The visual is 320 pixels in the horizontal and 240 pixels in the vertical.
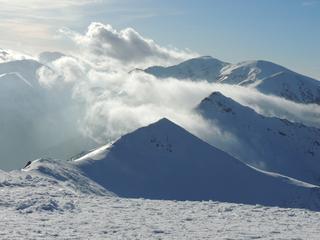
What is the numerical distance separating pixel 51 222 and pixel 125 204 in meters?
8.52

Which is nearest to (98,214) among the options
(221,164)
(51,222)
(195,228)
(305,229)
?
(51,222)

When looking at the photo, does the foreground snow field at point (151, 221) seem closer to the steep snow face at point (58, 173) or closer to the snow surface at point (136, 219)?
the snow surface at point (136, 219)

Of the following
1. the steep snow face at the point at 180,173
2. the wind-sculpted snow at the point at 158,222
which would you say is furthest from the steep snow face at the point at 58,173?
the wind-sculpted snow at the point at 158,222

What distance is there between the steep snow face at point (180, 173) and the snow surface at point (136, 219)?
3658 inches

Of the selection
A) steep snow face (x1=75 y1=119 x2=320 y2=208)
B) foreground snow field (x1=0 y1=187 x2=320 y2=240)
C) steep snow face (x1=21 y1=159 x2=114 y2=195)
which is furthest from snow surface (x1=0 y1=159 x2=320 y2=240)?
steep snow face (x1=75 y1=119 x2=320 y2=208)

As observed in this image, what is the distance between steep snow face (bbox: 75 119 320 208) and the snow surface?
92.9 metres

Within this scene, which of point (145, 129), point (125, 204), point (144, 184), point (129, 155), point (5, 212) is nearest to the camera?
point (5, 212)

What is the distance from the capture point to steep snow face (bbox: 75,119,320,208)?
458ft

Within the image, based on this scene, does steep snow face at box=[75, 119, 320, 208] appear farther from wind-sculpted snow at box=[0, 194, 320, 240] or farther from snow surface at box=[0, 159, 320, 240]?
wind-sculpted snow at box=[0, 194, 320, 240]

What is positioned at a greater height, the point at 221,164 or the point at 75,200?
the point at 221,164

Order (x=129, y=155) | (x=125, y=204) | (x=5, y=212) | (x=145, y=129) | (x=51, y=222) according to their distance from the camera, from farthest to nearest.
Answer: (x=145, y=129), (x=129, y=155), (x=125, y=204), (x=5, y=212), (x=51, y=222)

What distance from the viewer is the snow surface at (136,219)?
1079 inches

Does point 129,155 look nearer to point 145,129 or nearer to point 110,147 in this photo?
point 110,147

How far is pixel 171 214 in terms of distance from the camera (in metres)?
33.5
